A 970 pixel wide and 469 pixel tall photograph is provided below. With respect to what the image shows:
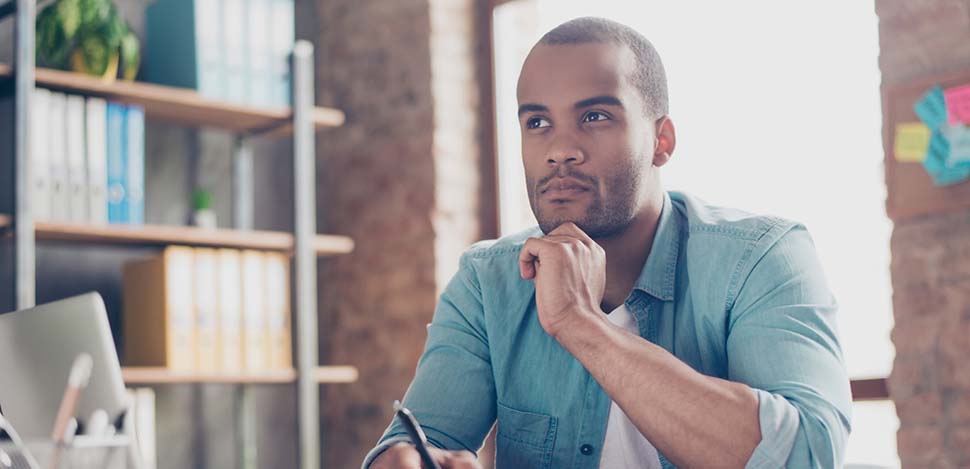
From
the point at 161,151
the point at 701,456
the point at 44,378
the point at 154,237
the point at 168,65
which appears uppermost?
the point at 168,65

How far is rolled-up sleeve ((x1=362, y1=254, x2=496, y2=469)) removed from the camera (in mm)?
1562

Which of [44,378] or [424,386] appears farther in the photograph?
[424,386]

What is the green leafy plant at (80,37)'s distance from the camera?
2963mm

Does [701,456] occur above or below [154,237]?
below

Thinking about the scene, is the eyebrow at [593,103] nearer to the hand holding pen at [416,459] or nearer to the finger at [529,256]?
the finger at [529,256]

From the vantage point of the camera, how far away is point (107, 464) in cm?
103

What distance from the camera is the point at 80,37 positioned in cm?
299

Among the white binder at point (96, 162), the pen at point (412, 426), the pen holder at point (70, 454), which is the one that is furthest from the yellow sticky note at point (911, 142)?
the pen holder at point (70, 454)

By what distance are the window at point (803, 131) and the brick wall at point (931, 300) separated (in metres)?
0.06

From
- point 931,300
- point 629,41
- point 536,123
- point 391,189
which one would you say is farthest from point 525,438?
point 391,189

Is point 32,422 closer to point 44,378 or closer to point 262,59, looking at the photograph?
point 44,378

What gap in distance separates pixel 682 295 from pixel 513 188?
2148mm

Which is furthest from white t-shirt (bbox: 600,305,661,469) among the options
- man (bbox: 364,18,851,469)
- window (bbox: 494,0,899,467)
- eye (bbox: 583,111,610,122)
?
window (bbox: 494,0,899,467)

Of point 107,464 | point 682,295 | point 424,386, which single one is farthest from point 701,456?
point 107,464
